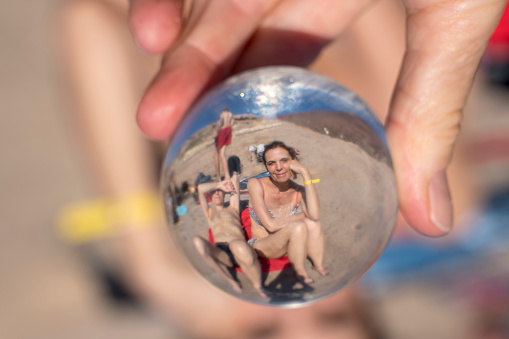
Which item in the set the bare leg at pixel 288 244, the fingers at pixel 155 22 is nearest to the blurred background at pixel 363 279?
the fingers at pixel 155 22

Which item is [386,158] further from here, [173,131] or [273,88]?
[173,131]

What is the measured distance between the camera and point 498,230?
203 cm

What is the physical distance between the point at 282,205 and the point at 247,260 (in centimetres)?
12

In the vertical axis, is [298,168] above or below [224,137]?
below

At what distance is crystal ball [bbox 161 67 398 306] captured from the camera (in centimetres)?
73

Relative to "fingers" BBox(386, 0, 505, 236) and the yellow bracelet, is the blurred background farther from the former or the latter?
"fingers" BBox(386, 0, 505, 236)

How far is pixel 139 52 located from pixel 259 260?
136cm

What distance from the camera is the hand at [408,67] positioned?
2.92 feet

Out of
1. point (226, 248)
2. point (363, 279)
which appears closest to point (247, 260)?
point (226, 248)

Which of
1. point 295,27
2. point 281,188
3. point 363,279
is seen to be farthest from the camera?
point 363,279

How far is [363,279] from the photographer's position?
2127mm

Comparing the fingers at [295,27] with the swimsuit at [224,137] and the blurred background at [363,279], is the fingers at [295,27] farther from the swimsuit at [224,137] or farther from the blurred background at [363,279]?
the blurred background at [363,279]

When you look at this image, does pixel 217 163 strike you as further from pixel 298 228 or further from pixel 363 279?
pixel 363 279

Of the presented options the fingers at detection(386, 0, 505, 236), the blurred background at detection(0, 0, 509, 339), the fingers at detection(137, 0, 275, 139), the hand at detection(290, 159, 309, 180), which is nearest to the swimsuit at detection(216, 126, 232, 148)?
the hand at detection(290, 159, 309, 180)
